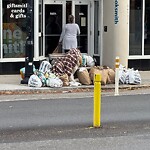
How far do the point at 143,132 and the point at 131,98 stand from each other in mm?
4106

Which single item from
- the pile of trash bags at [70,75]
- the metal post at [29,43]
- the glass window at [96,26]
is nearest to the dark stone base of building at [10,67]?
the pile of trash bags at [70,75]

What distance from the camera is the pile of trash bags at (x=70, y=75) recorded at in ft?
47.1

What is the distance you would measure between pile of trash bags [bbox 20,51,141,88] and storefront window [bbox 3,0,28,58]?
2182mm

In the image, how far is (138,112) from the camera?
34.4 feet

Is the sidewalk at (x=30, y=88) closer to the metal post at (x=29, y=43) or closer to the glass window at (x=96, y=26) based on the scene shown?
Result: the metal post at (x=29, y=43)

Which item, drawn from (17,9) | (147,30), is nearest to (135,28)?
(147,30)

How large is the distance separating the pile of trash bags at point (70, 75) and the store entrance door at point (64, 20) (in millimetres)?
3079

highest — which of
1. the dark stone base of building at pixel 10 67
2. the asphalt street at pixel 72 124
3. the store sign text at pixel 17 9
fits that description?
the store sign text at pixel 17 9

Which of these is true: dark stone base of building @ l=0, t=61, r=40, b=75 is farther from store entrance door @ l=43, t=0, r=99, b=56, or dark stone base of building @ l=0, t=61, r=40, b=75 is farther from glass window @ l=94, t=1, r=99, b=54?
glass window @ l=94, t=1, r=99, b=54

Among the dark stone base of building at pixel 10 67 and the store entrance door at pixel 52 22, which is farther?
the store entrance door at pixel 52 22

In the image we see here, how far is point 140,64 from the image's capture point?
18.5 m

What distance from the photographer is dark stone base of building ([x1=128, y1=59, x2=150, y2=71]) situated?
18359 mm

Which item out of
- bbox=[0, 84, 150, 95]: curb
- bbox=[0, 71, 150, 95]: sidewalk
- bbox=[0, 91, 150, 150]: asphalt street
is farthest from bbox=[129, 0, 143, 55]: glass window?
bbox=[0, 91, 150, 150]: asphalt street

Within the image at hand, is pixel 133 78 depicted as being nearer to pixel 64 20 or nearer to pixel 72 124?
pixel 64 20
